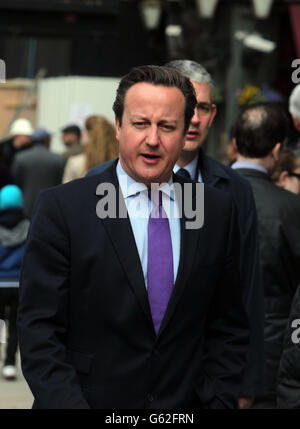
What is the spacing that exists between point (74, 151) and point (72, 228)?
31.1 feet

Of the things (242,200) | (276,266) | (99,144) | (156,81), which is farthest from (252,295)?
(99,144)

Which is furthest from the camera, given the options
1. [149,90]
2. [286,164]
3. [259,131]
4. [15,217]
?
[15,217]

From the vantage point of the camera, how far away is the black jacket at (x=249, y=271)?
4645 millimetres

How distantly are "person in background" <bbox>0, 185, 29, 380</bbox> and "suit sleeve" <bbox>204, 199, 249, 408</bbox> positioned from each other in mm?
5648

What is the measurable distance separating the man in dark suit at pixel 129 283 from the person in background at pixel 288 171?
3126mm

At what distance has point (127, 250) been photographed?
3.62 m

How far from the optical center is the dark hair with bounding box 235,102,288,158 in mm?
5602

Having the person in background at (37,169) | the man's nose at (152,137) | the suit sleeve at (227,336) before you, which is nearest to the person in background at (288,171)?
the suit sleeve at (227,336)

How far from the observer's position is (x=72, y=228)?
3617 millimetres

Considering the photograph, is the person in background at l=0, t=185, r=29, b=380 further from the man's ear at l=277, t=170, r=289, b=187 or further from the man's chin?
the man's chin

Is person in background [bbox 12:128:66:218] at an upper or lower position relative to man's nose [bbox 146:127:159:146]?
lower

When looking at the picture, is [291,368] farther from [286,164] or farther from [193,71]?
[286,164]

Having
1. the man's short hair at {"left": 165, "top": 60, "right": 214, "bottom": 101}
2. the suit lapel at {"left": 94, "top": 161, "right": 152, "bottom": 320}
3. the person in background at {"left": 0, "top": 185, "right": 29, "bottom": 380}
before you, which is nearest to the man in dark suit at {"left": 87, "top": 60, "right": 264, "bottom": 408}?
the man's short hair at {"left": 165, "top": 60, "right": 214, "bottom": 101}

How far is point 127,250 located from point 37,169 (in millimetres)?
10248
